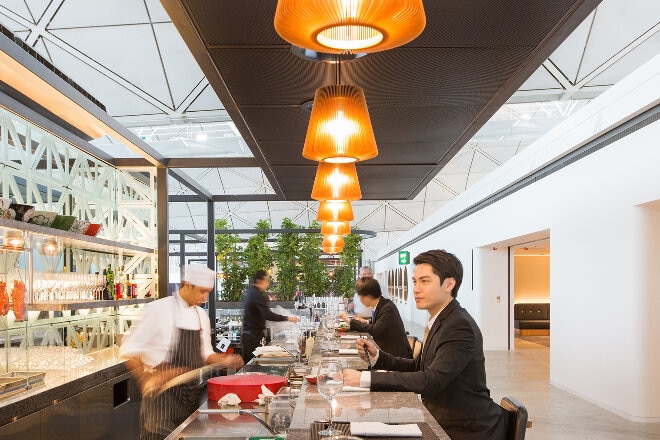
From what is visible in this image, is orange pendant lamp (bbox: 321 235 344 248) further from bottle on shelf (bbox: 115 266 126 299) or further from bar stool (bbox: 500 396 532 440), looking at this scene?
bar stool (bbox: 500 396 532 440)

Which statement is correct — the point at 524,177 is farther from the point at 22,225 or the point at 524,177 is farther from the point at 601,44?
the point at 22,225

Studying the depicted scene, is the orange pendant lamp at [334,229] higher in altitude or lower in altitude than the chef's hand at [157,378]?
higher

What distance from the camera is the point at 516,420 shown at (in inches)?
104

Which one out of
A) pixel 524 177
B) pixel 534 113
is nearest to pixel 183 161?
pixel 524 177

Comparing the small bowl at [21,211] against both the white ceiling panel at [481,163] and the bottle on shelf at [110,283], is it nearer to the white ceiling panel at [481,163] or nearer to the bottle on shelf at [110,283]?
the bottle on shelf at [110,283]

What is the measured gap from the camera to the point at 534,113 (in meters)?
20.0

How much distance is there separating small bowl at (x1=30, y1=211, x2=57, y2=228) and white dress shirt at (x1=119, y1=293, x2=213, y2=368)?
54.8 inches

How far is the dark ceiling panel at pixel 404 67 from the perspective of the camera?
351 cm

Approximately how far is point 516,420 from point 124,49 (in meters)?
11.2

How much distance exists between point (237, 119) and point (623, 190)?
4355 millimetres

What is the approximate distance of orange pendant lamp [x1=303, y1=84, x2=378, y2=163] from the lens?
9.57ft

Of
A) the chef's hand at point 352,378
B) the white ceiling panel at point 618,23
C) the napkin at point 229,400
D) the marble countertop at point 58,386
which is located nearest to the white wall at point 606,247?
the white ceiling panel at point 618,23

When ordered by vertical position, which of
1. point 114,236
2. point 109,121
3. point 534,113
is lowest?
point 114,236

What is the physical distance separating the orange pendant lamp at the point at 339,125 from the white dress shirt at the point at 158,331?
1771mm
